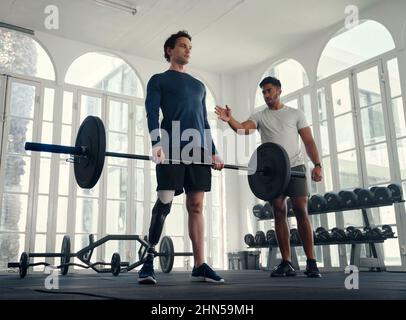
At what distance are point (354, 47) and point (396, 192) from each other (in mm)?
1807

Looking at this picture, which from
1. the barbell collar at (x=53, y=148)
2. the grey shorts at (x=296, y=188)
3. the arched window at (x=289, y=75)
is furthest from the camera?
the arched window at (x=289, y=75)

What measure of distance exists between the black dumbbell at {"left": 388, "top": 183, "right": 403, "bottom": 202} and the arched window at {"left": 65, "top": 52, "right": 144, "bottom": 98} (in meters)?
3.11

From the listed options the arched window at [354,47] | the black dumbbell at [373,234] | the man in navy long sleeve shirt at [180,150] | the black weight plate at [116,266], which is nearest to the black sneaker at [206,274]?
the man in navy long sleeve shirt at [180,150]

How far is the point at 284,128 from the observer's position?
2432 millimetres

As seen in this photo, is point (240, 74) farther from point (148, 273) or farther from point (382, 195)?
point (148, 273)

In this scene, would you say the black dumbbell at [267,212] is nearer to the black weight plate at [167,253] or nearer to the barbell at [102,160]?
the black weight plate at [167,253]

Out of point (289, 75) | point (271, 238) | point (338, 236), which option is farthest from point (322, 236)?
point (289, 75)

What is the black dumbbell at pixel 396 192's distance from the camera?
3.71 m

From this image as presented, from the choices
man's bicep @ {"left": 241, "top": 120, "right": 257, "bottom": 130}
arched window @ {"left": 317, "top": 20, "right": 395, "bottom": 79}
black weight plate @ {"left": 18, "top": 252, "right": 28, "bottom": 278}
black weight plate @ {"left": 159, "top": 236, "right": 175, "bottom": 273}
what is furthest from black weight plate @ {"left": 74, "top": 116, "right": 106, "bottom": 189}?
arched window @ {"left": 317, "top": 20, "right": 395, "bottom": 79}

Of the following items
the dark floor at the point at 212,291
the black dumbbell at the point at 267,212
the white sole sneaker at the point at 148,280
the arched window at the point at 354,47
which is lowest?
the dark floor at the point at 212,291

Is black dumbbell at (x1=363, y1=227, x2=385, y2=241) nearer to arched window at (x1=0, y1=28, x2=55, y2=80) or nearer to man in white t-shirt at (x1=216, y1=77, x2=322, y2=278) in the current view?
man in white t-shirt at (x1=216, y1=77, x2=322, y2=278)

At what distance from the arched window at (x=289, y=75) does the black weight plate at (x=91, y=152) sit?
3.92m

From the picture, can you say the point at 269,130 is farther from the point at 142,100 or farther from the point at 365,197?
the point at 142,100

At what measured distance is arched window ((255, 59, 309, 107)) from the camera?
538 cm
